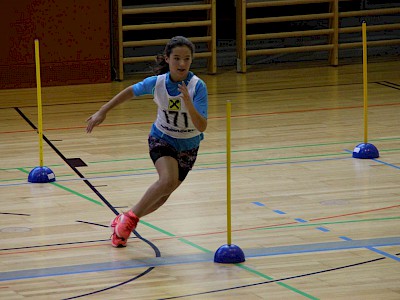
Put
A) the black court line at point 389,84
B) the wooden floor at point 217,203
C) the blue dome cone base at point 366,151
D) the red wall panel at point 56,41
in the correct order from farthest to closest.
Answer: the red wall panel at point 56,41 < the black court line at point 389,84 < the blue dome cone base at point 366,151 < the wooden floor at point 217,203

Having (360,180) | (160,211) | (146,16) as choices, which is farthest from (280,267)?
(146,16)

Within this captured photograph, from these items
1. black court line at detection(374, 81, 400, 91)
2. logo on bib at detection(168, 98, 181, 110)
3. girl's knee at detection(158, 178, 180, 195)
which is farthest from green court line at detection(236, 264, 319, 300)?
black court line at detection(374, 81, 400, 91)

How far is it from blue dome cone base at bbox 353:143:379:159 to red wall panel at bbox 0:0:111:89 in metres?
4.71

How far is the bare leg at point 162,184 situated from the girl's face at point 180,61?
0.50m

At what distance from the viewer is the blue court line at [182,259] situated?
5656 millimetres

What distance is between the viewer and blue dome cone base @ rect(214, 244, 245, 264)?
5.75 m

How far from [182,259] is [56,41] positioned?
6.69 metres

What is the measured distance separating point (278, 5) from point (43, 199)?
21.2 feet

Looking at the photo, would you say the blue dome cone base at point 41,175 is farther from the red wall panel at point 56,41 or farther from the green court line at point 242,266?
the red wall panel at point 56,41

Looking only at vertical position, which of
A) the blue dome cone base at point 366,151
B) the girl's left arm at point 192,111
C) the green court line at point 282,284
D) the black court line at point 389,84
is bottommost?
the green court line at point 282,284

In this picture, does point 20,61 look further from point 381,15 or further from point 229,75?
point 381,15

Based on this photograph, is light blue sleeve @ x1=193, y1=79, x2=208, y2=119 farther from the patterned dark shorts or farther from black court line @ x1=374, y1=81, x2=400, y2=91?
black court line @ x1=374, y1=81, x2=400, y2=91

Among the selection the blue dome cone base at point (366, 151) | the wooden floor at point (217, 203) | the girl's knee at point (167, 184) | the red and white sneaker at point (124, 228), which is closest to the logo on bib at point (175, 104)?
the girl's knee at point (167, 184)

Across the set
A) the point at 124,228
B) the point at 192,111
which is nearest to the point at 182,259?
the point at 124,228
